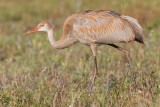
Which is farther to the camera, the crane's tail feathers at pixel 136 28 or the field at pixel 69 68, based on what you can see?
the crane's tail feathers at pixel 136 28

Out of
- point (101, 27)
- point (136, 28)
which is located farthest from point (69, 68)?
point (136, 28)

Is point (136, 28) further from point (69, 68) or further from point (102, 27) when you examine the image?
point (69, 68)

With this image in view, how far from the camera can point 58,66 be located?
20.9ft

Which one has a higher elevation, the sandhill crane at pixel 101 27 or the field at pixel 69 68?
the sandhill crane at pixel 101 27

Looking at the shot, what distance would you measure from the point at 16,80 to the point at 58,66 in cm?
116

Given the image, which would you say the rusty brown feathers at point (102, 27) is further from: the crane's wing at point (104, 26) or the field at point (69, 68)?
the field at point (69, 68)

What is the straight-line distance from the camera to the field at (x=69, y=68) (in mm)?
4254

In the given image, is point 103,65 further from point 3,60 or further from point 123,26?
point 3,60

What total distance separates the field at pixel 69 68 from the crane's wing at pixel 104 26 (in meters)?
0.59

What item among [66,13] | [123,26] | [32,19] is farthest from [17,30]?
[123,26]

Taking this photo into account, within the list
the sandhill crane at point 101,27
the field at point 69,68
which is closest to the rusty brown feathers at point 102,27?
the sandhill crane at point 101,27

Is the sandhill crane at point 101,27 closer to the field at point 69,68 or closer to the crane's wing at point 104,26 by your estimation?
the crane's wing at point 104,26

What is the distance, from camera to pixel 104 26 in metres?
5.27

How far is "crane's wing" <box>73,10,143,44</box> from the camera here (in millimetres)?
5203
